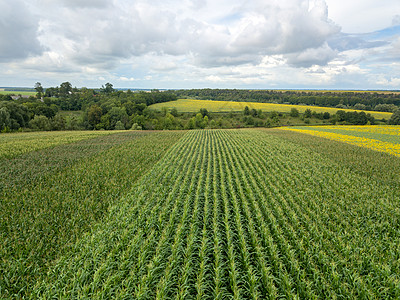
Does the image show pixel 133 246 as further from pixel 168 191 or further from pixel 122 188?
pixel 122 188

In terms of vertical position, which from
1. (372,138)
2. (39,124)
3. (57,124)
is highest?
(39,124)

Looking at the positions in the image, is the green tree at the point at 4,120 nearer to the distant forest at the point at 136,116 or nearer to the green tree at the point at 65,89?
the distant forest at the point at 136,116

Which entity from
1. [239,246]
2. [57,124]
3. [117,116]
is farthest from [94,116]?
[239,246]

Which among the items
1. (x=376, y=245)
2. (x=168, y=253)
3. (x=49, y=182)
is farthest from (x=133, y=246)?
(x=49, y=182)

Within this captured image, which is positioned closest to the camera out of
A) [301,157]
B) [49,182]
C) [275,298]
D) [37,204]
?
[275,298]

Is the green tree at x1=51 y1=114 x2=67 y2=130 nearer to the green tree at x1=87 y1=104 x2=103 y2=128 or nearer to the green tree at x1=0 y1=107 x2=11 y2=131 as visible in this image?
the green tree at x1=87 y1=104 x2=103 y2=128

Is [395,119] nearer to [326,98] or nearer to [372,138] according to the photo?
[372,138]

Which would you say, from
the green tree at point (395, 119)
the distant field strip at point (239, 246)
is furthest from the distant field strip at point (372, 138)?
the green tree at point (395, 119)
